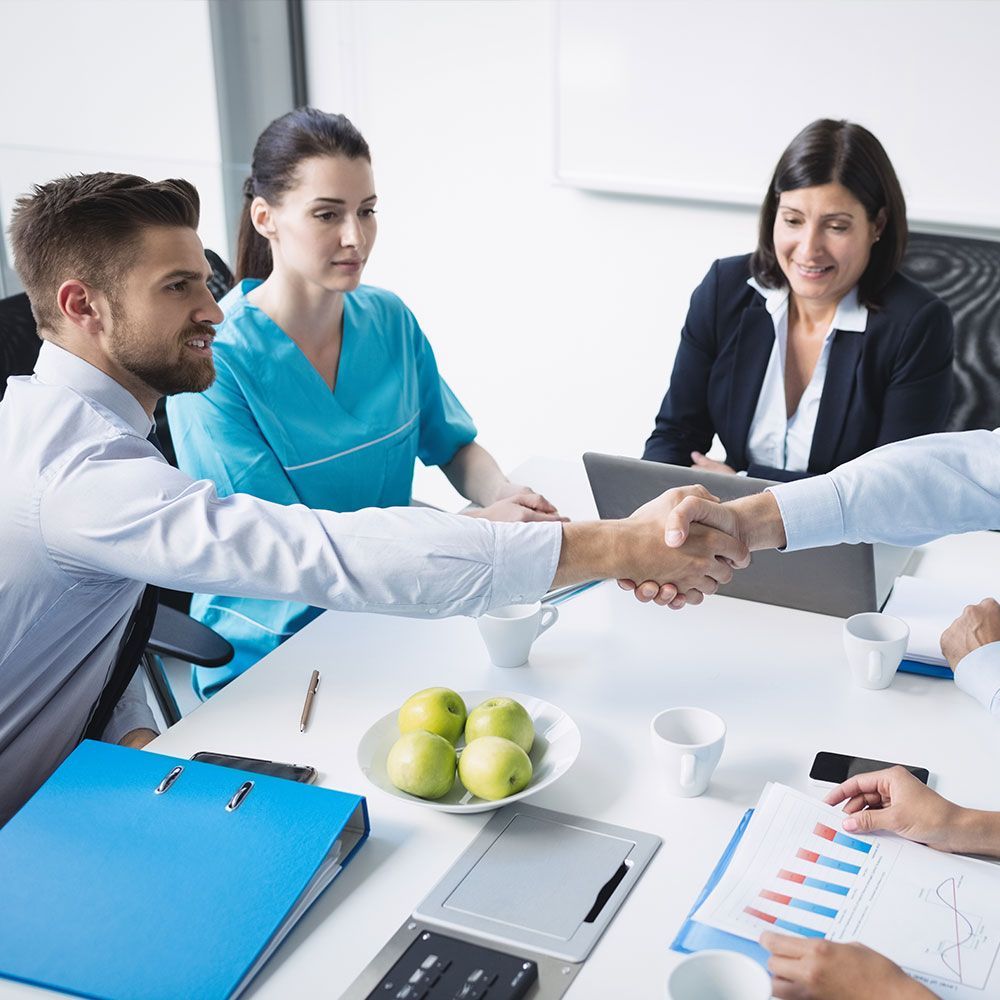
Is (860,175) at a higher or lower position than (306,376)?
higher

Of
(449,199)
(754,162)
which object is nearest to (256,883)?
(754,162)

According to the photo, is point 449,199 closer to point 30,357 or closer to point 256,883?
point 30,357

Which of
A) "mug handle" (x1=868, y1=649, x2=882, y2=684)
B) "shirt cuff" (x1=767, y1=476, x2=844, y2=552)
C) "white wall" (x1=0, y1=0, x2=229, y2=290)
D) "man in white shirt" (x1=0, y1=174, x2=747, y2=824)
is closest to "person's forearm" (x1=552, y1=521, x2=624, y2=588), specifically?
"man in white shirt" (x1=0, y1=174, x2=747, y2=824)

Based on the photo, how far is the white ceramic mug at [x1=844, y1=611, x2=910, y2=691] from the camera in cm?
136

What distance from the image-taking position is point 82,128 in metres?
3.31

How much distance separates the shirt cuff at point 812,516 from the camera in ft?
4.89

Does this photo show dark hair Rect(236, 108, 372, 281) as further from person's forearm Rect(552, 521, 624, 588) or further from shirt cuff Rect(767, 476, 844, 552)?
shirt cuff Rect(767, 476, 844, 552)

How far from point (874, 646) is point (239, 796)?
0.70 meters

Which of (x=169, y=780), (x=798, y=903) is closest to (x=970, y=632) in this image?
(x=798, y=903)

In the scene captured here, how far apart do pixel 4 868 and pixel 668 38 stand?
2.61 metres

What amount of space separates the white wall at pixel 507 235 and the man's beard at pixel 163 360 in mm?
1911

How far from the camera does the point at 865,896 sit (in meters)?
1.06

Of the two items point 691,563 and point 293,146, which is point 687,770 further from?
point 293,146

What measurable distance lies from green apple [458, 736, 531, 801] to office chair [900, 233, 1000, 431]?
56.0 inches
